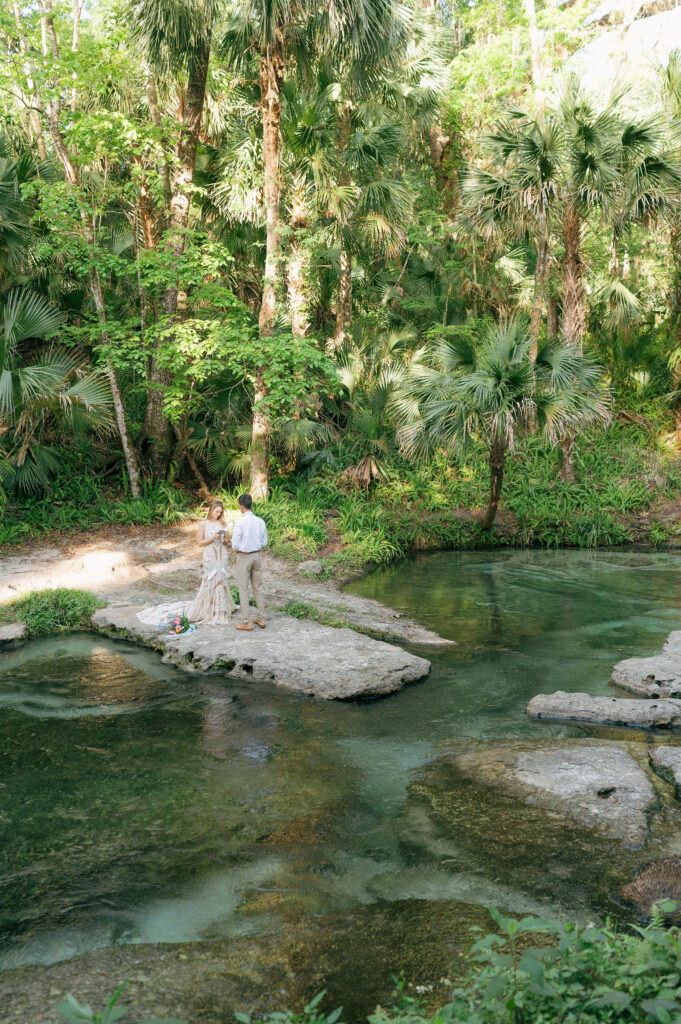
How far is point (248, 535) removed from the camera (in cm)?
909

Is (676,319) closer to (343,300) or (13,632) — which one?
(343,300)

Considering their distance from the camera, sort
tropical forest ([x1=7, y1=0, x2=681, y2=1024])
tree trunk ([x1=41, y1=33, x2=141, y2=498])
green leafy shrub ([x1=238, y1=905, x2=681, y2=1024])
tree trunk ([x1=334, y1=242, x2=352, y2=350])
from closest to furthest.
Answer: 1. green leafy shrub ([x1=238, y1=905, x2=681, y2=1024])
2. tropical forest ([x1=7, y1=0, x2=681, y2=1024])
3. tree trunk ([x1=41, y1=33, x2=141, y2=498])
4. tree trunk ([x1=334, y1=242, x2=352, y2=350])

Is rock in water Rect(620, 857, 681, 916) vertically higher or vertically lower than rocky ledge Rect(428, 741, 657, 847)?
higher

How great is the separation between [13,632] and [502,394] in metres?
7.93

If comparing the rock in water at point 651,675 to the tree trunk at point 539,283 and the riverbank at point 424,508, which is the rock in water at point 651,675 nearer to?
the riverbank at point 424,508

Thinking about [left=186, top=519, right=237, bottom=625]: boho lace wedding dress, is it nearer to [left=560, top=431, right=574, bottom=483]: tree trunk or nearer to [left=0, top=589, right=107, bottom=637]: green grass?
[left=0, top=589, right=107, bottom=637]: green grass

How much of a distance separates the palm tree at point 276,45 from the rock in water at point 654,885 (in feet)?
36.4

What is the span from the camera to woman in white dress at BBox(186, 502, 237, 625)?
9.33 metres

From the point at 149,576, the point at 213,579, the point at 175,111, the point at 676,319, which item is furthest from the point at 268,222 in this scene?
the point at 676,319

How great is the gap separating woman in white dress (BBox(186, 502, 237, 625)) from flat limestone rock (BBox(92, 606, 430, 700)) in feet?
0.63

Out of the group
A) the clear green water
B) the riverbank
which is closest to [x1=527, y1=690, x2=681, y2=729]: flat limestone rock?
the clear green water

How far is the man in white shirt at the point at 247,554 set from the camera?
909 centimetres

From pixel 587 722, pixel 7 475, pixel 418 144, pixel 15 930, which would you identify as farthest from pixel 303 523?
pixel 418 144

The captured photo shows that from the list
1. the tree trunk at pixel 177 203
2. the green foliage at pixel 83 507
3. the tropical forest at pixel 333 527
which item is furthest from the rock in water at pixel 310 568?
the tree trunk at pixel 177 203
